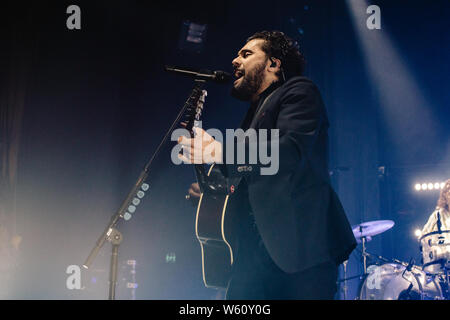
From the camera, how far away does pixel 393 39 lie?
279 inches

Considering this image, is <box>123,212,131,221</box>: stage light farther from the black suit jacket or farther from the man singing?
the black suit jacket

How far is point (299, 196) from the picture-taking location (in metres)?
1.65

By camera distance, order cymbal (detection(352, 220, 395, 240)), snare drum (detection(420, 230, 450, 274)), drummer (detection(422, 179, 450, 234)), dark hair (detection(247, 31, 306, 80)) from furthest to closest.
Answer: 1. drummer (detection(422, 179, 450, 234))
2. cymbal (detection(352, 220, 395, 240))
3. snare drum (detection(420, 230, 450, 274))
4. dark hair (detection(247, 31, 306, 80))

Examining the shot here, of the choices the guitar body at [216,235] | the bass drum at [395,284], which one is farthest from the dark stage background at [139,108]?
the guitar body at [216,235]

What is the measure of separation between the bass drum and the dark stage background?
994mm

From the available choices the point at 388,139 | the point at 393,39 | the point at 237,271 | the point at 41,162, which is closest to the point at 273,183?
the point at 237,271

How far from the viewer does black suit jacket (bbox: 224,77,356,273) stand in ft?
5.16

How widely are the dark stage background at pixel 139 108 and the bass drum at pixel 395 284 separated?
0.99 meters

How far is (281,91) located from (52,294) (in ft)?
13.0

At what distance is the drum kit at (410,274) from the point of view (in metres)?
4.90

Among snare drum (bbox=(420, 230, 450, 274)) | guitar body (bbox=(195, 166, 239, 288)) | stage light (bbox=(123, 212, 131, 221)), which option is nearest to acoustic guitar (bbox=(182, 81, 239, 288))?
guitar body (bbox=(195, 166, 239, 288))

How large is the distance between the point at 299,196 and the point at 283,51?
3.04 ft

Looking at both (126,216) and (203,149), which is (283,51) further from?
(126,216)

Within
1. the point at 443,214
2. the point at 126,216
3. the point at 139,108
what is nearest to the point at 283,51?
the point at 126,216
